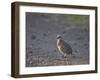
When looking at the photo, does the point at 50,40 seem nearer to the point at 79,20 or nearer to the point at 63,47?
the point at 63,47

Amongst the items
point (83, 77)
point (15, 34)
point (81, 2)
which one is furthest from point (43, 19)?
point (83, 77)

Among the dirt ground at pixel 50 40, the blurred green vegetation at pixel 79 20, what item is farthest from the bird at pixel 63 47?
the blurred green vegetation at pixel 79 20

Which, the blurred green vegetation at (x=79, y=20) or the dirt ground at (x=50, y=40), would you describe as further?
the blurred green vegetation at (x=79, y=20)

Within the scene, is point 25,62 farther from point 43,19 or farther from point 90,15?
point 90,15

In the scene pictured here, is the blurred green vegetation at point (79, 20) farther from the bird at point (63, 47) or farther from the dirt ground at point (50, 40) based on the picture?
the bird at point (63, 47)

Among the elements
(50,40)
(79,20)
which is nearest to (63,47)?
(50,40)

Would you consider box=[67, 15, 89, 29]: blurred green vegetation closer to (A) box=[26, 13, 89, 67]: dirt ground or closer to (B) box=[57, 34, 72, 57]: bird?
(A) box=[26, 13, 89, 67]: dirt ground

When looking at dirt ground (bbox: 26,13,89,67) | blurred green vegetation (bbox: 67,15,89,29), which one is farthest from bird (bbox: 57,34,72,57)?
blurred green vegetation (bbox: 67,15,89,29)
